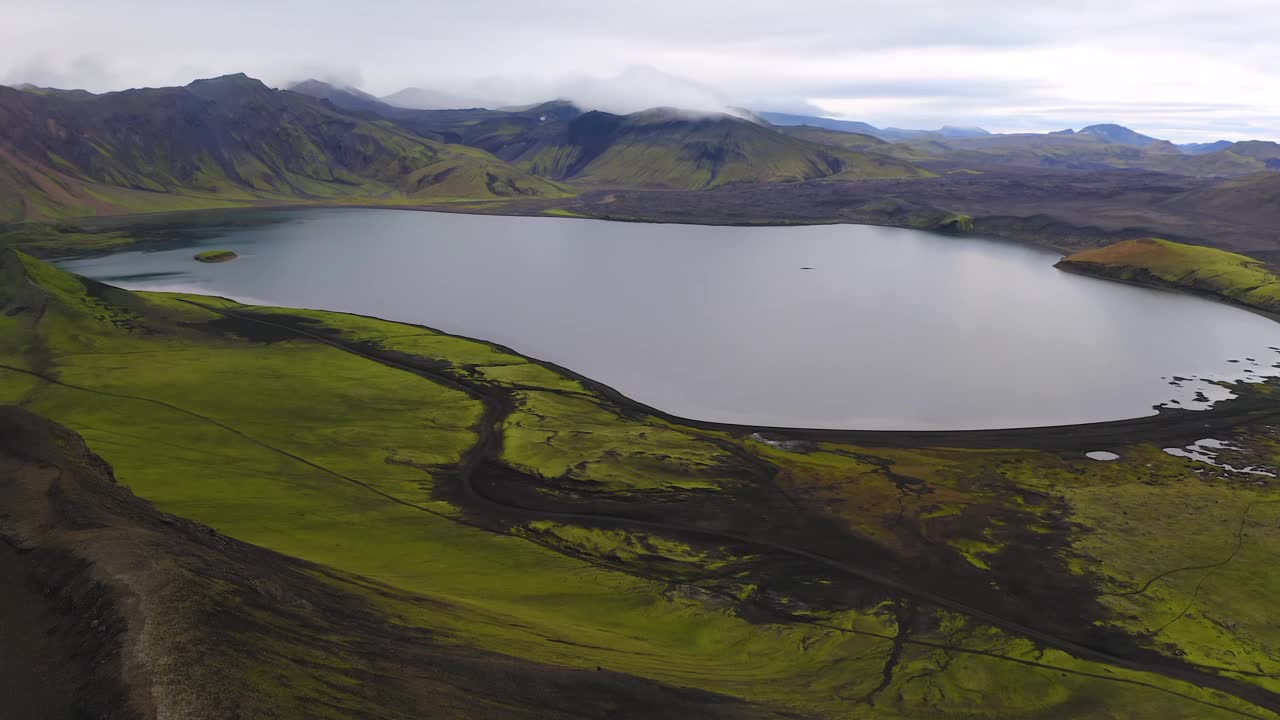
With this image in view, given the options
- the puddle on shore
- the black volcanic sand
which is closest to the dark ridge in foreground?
the black volcanic sand

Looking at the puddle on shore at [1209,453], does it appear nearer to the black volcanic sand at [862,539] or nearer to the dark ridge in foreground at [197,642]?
the black volcanic sand at [862,539]

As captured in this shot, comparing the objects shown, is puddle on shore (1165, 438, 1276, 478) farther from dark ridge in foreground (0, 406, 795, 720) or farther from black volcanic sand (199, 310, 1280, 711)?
dark ridge in foreground (0, 406, 795, 720)

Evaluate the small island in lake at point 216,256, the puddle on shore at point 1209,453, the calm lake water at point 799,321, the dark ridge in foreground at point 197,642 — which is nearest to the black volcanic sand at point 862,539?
the puddle on shore at point 1209,453

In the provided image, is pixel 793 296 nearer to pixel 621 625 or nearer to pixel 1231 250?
pixel 621 625

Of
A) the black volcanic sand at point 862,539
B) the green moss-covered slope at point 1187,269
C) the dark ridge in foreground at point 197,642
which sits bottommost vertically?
the black volcanic sand at point 862,539

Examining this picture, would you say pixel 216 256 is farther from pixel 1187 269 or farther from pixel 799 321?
pixel 1187 269
